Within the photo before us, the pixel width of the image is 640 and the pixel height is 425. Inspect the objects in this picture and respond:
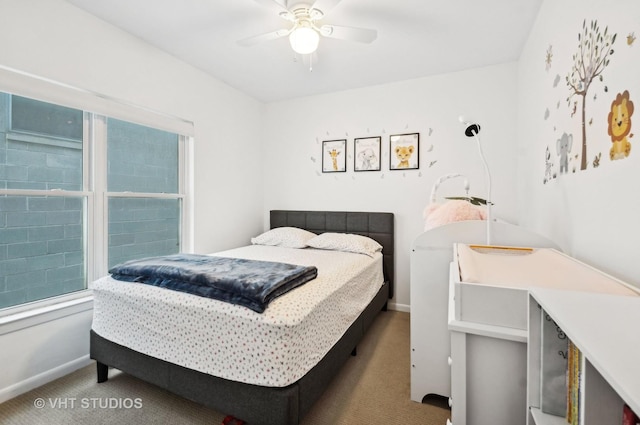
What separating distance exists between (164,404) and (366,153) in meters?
2.77

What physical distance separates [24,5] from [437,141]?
3.25 metres

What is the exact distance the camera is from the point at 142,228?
8.27ft

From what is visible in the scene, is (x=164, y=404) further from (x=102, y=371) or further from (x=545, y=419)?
(x=545, y=419)

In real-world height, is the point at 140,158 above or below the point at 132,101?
below

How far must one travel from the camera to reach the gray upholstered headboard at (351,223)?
3.07 meters

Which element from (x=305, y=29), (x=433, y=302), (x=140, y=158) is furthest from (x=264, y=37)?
(x=433, y=302)

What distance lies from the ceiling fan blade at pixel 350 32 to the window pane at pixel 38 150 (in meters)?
1.88

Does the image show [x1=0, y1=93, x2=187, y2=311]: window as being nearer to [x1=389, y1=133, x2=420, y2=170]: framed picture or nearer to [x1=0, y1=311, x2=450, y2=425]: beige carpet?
[x1=0, y1=311, x2=450, y2=425]: beige carpet

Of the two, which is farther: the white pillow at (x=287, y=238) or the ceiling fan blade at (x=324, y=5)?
the white pillow at (x=287, y=238)

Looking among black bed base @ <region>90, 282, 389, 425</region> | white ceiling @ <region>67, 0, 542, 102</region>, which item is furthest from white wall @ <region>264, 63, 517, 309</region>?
black bed base @ <region>90, 282, 389, 425</region>

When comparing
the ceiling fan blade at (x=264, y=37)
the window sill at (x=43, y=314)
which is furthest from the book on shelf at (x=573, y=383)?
the window sill at (x=43, y=314)

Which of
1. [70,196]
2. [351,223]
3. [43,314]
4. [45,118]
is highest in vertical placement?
[45,118]

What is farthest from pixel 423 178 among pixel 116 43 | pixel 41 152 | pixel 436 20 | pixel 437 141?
pixel 41 152

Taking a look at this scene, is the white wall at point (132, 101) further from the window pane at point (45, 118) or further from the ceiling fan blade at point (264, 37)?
the ceiling fan blade at point (264, 37)
